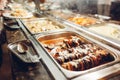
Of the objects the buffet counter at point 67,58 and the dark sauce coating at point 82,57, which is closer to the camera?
the buffet counter at point 67,58

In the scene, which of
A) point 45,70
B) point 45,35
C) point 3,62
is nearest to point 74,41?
point 45,35

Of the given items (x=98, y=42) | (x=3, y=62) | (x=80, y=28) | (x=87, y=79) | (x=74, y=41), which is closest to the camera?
(x=87, y=79)

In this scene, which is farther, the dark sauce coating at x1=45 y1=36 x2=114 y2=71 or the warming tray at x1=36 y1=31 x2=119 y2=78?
the dark sauce coating at x1=45 y1=36 x2=114 y2=71

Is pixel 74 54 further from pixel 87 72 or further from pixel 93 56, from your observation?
pixel 87 72

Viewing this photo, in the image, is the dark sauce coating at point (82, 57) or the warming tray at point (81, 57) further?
the dark sauce coating at point (82, 57)

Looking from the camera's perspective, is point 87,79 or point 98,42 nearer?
point 87,79

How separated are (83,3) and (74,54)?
13.6 feet

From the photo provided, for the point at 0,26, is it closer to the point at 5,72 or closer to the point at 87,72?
the point at 5,72

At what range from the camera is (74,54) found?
1584 mm

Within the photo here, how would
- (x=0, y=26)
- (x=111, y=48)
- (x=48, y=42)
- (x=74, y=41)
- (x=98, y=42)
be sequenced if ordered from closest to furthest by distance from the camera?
(x=111, y=48) < (x=98, y=42) < (x=74, y=41) < (x=48, y=42) < (x=0, y=26)

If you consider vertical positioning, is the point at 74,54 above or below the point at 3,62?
above

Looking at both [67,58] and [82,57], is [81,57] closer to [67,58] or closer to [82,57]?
[82,57]

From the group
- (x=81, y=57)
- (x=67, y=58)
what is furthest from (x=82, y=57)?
(x=67, y=58)

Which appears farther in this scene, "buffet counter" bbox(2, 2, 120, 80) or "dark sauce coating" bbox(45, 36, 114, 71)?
"dark sauce coating" bbox(45, 36, 114, 71)
